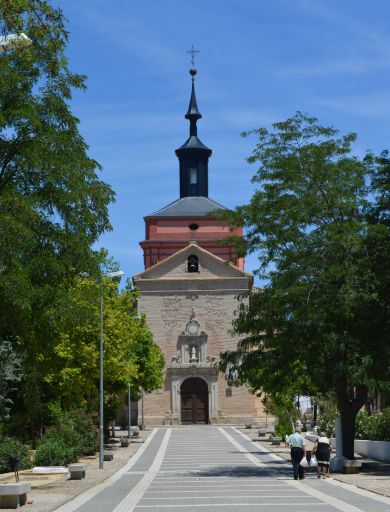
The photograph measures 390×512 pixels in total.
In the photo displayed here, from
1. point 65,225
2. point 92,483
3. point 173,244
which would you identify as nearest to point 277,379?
point 92,483

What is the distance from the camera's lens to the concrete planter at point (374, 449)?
109ft

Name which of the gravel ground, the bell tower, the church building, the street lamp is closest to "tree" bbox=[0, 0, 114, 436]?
the gravel ground

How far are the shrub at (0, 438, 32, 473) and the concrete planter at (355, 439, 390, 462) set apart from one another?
1238cm

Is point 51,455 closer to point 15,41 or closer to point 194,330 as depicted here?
point 15,41

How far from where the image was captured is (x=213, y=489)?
23031mm

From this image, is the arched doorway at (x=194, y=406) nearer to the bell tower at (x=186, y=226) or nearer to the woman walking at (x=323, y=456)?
the bell tower at (x=186, y=226)

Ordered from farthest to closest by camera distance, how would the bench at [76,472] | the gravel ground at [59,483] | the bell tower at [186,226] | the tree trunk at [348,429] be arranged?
the bell tower at [186,226] → the tree trunk at [348,429] → the bench at [76,472] → the gravel ground at [59,483]

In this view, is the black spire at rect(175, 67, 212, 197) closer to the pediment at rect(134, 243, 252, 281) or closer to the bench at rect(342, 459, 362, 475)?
the pediment at rect(134, 243, 252, 281)

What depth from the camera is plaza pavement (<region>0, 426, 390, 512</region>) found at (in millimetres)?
18312

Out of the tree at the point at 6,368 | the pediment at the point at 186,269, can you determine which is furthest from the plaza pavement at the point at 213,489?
the pediment at the point at 186,269

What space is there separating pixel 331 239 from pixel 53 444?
42.0ft

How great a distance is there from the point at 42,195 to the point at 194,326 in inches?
2061

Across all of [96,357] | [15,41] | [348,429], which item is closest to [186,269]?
[96,357]

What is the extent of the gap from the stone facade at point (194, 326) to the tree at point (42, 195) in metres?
49.5
